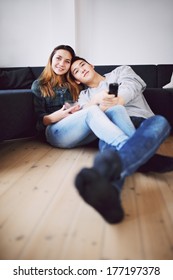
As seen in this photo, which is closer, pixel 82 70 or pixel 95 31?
pixel 82 70

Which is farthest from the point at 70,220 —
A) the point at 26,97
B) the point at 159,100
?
the point at 159,100

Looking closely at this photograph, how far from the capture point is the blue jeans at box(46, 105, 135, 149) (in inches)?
52.4

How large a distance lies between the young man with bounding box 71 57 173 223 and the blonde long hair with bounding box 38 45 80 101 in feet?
0.25

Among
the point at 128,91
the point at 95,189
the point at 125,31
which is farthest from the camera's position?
the point at 125,31

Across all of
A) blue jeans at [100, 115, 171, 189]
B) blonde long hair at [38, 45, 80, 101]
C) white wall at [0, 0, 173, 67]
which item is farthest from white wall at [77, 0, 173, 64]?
blue jeans at [100, 115, 171, 189]

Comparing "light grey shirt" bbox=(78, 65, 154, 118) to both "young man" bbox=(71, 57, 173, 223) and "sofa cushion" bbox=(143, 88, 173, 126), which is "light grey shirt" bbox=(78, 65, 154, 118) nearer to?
"young man" bbox=(71, 57, 173, 223)

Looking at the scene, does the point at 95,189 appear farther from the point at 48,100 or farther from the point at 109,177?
the point at 48,100

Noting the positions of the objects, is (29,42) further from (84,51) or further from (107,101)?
(107,101)

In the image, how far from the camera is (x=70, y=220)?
1.01 meters

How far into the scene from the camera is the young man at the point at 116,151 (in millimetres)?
797

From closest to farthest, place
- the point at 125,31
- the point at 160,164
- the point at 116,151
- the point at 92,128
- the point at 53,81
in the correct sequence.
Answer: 1. the point at 116,151
2. the point at 160,164
3. the point at 92,128
4. the point at 53,81
5. the point at 125,31

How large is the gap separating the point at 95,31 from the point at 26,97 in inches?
68.9

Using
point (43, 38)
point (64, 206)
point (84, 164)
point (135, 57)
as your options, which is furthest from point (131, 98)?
point (43, 38)

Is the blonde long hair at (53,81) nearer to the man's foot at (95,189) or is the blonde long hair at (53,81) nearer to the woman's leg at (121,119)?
the woman's leg at (121,119)
